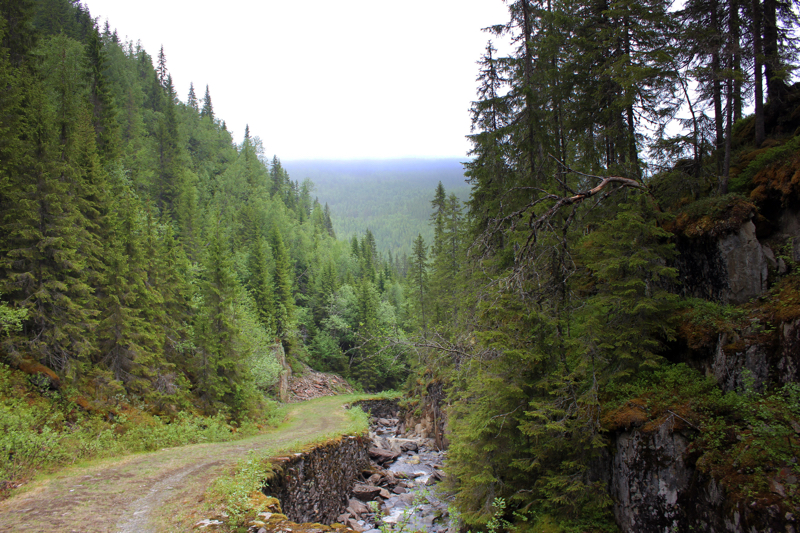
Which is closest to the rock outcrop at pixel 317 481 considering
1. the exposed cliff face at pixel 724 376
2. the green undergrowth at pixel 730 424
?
the exposed cliff face at pixel 724 376

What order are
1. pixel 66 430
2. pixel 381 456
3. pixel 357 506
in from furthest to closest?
pixel 381 456 → pixel 357 506 → pixel 66 430

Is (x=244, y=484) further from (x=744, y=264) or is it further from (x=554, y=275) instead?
(x=744, y=264)

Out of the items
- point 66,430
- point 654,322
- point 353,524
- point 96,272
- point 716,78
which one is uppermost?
point 716,78

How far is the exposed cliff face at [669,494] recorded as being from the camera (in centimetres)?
475

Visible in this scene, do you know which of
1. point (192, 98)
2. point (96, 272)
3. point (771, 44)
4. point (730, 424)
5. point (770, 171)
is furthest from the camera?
point (192, 98)

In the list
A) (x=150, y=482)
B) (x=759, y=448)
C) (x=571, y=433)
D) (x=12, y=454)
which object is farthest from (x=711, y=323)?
(x=12, y=454)

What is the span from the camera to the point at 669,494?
18.9 feet

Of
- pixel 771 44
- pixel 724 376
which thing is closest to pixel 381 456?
pixel 724 376

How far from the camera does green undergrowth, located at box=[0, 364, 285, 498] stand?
893 centimetres

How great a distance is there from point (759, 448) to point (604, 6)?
1282 cm

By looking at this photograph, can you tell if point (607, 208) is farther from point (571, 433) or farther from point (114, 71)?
point (114, 71)

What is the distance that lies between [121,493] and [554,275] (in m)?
10.1

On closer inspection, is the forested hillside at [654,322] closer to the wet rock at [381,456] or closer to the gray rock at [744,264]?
the gray rock at [744,264]

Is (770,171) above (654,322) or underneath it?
above
